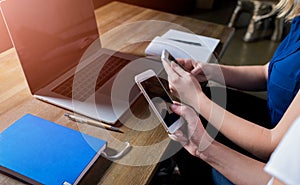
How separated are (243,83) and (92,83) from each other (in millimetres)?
506

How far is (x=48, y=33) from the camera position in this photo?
772 mm

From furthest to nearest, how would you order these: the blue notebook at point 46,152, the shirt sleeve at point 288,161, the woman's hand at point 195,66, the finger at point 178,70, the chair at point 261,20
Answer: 1. the chair at point 261,20
2. the woman's hand at point 195,66
3. the finger at point 178,70
4. the blue notebook at point 46,152
5. the shirt sleeve at point 288,161

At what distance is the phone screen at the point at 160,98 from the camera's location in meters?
0.63

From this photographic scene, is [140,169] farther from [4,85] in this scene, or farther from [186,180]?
[4,85]

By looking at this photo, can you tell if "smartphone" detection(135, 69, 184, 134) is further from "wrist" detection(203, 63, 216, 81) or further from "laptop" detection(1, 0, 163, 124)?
"wrist" detection(203, 63, 216, 81)

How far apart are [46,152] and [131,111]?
0.76 feet

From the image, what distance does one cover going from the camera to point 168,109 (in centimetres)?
64

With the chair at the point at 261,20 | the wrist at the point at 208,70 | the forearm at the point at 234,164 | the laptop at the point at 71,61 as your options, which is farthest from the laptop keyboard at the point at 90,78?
the chair at the point at 261,20

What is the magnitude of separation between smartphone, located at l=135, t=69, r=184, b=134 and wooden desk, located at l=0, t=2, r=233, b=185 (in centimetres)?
5

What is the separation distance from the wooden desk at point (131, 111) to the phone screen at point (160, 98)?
0.17 ft

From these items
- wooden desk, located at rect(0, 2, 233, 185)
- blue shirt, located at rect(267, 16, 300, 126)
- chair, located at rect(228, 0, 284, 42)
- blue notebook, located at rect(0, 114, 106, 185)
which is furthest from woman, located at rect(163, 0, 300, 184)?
chair, located at rect(228, 0, 284, 42)

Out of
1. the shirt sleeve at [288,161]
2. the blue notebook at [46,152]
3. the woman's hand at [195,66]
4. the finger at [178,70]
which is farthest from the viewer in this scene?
the woman's hand at [195,66]

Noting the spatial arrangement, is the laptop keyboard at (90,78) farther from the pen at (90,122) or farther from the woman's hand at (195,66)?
the woman's hand at (195,66)

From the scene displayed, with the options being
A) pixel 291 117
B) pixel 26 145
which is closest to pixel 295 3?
pixel 291 117
